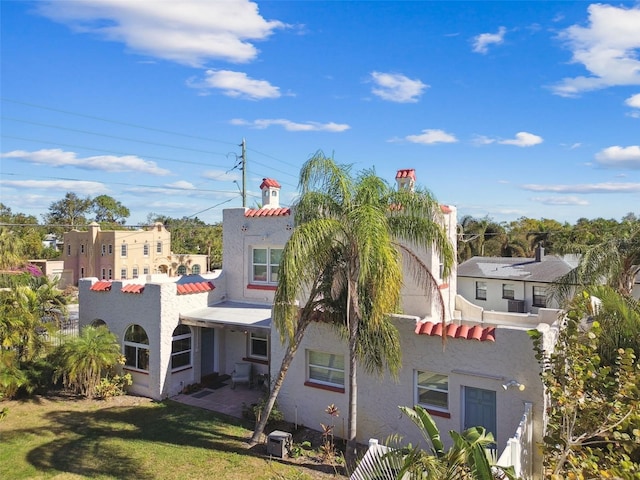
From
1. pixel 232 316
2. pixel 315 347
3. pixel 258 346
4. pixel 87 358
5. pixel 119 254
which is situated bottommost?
pixel 258 346

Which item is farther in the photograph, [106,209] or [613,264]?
[106,209]

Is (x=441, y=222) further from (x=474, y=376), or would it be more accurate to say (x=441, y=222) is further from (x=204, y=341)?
(x=204, y=341)

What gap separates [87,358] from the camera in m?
16.8

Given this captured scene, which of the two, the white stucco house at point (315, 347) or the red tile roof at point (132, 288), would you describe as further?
the red tile roof at point (132, 288)

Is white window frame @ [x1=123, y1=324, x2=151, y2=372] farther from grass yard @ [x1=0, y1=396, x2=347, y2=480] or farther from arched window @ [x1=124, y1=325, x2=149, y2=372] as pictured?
grass yard @ [x1=0, y1=396, x2=347, y2=480]

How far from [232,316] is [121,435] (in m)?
5.58

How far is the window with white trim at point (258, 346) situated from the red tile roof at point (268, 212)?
5.16m

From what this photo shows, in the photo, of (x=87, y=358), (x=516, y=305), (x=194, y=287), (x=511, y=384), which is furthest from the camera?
(x=516, y=305)

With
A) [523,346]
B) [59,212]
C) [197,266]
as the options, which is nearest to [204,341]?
[523,346]

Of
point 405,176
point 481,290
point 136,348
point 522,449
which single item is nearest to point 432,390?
point 522,449

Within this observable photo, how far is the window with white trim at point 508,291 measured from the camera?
35.2m

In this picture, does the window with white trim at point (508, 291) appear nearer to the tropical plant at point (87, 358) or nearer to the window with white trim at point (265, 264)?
the window with white trim at point (265, 264)

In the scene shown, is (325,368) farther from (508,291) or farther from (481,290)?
(481,290)

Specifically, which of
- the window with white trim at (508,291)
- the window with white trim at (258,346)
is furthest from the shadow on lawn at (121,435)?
the window with white trim at (508,291)
